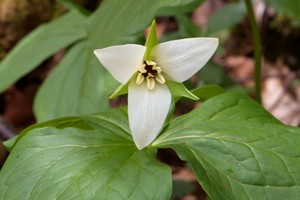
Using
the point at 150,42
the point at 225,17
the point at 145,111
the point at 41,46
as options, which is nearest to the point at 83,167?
the point at 145,111

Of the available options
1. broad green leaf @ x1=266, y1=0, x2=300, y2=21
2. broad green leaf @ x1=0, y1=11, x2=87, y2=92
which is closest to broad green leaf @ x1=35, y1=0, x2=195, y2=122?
broad green leaf @ x1=0, y1=11, x2=87, y2=92

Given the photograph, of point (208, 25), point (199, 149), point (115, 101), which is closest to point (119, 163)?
point (199, 149)

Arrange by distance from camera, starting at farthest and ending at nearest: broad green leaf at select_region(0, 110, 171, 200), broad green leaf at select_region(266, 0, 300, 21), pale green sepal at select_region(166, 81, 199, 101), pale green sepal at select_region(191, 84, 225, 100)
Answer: broad green leaf at select_region(266, 0, 300, 21)
pale green sepal at select_region(191, 84, 225, 100)
pale green sepal at select_region(166, 81, 199, 101)
broad green leaf at select_region(0, 110, 171, 200)

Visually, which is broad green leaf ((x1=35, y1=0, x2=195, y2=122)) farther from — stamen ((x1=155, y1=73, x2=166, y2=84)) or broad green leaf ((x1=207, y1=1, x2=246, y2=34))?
broad green leaf ((x1=207, y1=1, x2=246, y2=34))

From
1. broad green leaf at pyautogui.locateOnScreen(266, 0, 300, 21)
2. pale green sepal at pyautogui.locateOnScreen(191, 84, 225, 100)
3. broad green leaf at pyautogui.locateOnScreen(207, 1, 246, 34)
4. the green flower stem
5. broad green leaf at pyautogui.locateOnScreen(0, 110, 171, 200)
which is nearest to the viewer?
broad green leaf at pyautogui.locateOnScreen(0, 110, 171, 200)

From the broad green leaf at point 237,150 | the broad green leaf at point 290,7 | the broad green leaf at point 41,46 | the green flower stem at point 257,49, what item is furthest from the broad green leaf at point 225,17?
the broad green leaf at point 237,150

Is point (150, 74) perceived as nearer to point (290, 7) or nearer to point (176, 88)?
point (176, 88)

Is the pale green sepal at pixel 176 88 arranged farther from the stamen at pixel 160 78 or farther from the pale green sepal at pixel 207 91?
the pale green sepal at pixel 207 91

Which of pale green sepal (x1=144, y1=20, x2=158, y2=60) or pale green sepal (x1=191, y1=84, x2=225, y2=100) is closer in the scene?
pale green sepal (x1=144, y1=20, x2=158, y2=60)
